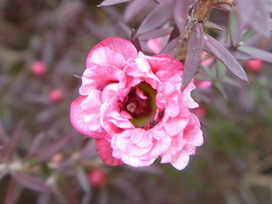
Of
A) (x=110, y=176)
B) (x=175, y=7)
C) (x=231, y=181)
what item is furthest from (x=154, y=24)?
(x=231, y=181)

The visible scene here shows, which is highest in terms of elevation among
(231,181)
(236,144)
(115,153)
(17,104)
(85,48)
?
(115,153)

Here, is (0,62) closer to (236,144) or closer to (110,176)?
(110,176)

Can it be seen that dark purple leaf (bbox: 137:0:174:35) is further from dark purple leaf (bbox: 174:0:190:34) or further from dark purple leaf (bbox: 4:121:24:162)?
dark purple leaf (bbox: 4:121:24:162)

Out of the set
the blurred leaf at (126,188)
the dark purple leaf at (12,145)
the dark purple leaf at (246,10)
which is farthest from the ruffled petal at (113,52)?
the blurred leaf at (126,188)

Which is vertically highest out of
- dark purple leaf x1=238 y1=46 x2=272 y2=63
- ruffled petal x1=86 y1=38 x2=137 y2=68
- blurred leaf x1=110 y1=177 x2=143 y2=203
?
ruffled petal x1=86 y1=38 x2=137 y2=68

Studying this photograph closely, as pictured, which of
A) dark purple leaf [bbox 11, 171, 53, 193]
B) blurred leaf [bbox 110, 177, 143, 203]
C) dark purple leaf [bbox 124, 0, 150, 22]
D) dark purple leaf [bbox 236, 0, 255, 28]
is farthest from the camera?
blurred leaf [bbox 110, 177, 143, 203]

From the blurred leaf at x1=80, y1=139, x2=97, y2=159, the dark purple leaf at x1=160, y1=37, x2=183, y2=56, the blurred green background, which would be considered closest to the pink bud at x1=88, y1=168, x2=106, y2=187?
the blurred green background

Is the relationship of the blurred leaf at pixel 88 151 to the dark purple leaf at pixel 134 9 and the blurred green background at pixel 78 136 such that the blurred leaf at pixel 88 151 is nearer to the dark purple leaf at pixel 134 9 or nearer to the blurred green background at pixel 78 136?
the blurred green background at pixel 78 136
